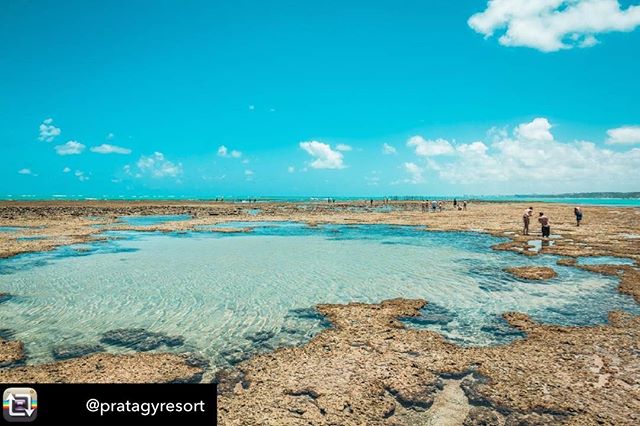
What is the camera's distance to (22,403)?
3.78 meters

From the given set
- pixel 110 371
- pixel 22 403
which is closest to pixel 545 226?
pixel 110 371

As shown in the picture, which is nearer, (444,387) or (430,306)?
(444,387)

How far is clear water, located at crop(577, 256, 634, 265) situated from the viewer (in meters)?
23.1

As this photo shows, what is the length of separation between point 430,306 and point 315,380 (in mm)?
7717

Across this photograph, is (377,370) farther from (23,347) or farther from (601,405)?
(23,347)

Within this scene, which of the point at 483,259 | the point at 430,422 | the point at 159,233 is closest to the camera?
the point at 430,422

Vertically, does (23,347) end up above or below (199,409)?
below

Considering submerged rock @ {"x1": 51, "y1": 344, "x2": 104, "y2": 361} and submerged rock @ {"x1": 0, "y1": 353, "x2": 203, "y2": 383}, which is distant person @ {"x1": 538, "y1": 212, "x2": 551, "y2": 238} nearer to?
submerged rock @ {"x1": 0, "y1": 353, "x2": 203, "y2": 383}

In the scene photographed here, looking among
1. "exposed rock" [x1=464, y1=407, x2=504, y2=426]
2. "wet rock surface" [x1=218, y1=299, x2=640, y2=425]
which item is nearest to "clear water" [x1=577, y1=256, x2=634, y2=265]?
"wet rock surface" [x1=218, y1=299, x2=640, y2=425]

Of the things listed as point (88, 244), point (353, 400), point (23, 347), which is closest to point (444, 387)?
point (353, 400)

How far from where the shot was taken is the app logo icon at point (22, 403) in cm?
377

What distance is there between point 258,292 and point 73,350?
315 inches

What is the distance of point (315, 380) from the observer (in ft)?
28.7

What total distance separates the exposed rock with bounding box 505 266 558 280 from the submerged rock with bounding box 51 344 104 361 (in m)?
19.1
